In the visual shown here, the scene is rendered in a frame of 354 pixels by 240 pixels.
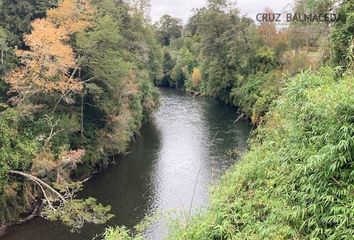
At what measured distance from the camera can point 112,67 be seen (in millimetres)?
23594

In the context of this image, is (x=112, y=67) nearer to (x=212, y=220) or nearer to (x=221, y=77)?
(x=212, y=220)

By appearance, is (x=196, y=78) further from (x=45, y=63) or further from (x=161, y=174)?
(x=45, y=63)

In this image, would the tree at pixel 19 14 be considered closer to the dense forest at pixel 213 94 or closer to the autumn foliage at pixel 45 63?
the dense forest at pixel 213 94

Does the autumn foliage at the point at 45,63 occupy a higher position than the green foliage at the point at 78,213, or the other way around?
the autumn foliage at the point at 45,63

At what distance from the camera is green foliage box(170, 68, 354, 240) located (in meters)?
7.34

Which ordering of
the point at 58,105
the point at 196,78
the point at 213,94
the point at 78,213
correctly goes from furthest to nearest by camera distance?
1. the point at 196,78
2. the point at 213,94
3. the point at 58,105
4. the point at 78,213

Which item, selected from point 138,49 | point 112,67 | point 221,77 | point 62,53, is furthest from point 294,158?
point 221,77

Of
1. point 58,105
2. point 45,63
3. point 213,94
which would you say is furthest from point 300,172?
point 213,94

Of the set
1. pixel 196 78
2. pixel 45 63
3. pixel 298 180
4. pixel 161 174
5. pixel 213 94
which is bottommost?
pixel 161 174

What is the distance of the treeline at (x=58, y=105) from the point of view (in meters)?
16.9

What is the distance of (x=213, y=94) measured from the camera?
5009 cm

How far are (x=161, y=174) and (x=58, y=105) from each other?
7076mm

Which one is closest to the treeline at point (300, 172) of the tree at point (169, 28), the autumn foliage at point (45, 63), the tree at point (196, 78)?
the autumn foliage at point (45, 63)

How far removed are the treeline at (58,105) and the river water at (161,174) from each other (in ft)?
3.36
